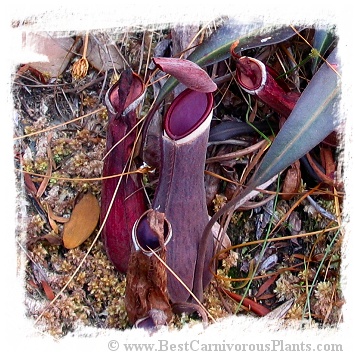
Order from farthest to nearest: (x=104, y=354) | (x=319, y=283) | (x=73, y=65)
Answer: (x=73, y=65), (x=319, y=283), (x=104, y=354)

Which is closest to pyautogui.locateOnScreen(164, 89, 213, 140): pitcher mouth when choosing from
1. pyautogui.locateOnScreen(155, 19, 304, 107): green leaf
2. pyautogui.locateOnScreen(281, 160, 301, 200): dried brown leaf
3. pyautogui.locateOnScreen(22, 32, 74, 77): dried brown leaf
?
pyautogui.locateOnScreen(155, 19, 304, 107): green leaf

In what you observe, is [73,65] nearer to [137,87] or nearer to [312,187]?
[137,87]

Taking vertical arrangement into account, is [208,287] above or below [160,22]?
below

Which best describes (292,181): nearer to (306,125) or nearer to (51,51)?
(306,125)

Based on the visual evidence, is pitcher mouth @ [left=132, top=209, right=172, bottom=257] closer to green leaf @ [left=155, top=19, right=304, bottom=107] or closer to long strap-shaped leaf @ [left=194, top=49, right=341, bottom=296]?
long strap-shaped leaf @ [left=194, top=49, right=341, bottom=296]

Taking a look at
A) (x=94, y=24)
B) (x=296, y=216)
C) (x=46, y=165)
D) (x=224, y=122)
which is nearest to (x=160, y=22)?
(x=94, y=24)

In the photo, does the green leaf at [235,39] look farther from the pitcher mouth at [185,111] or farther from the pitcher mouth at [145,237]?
the pitcher mouth at [145,237]

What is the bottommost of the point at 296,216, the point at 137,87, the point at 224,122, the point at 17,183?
the point at 296,216
